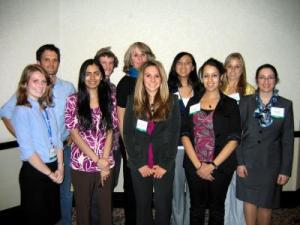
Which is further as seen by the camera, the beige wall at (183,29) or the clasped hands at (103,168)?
the beige wall at (183,29)

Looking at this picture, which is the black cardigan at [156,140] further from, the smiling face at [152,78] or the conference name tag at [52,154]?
the conference name tag at [52,154]

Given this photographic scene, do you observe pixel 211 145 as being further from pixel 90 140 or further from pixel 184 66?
pixel 90 140

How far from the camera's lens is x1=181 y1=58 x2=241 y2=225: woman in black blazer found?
2.23m

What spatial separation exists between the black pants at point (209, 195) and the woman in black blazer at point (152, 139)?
Result: 0.22 m

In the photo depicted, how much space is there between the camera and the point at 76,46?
3.46 meters

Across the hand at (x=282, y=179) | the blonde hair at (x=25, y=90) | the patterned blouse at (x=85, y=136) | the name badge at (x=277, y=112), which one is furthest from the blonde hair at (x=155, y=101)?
the hand at (x=282, y=179)

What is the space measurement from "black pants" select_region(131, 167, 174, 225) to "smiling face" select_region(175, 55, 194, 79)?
993 millimetres

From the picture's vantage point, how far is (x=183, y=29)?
137 inches

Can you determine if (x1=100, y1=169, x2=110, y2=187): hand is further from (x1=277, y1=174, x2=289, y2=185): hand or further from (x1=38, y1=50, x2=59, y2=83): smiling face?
(x1=277, y1=174, x2=289, y2=185): hand

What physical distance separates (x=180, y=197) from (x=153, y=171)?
0.62 meters

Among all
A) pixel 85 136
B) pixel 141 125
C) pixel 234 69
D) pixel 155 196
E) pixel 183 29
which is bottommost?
pixel 155 196

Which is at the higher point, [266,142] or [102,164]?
[266,142]

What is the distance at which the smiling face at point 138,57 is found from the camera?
273 cm

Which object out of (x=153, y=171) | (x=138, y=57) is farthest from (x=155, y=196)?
(x=138, y=57)
